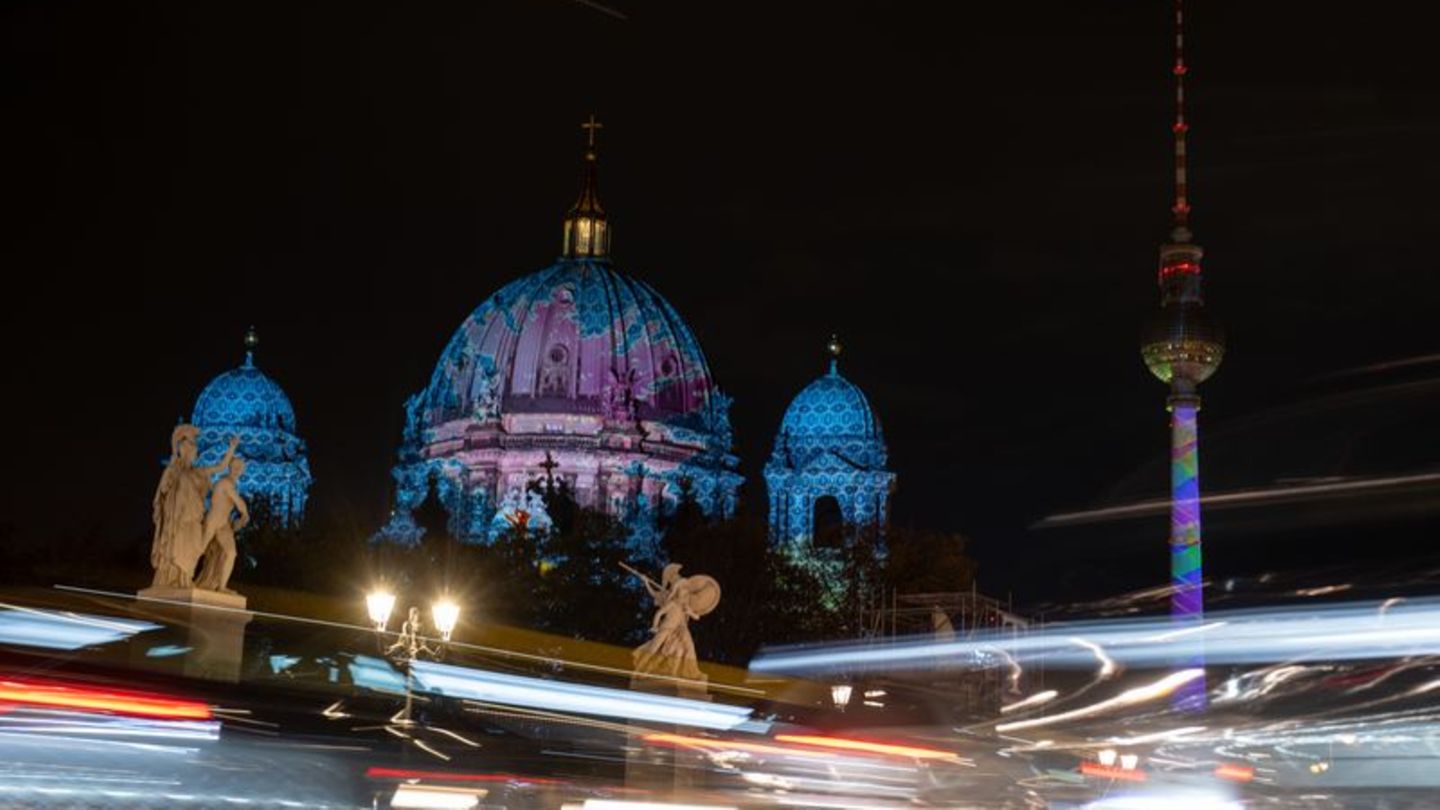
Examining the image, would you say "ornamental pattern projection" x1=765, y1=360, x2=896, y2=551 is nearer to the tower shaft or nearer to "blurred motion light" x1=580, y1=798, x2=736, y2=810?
the tower shaft

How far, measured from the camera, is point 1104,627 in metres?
27.7

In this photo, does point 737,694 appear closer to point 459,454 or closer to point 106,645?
point 106,645

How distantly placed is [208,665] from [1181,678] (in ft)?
40.6

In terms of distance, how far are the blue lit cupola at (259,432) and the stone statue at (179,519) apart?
8912 cm

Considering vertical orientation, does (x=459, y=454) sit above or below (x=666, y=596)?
above

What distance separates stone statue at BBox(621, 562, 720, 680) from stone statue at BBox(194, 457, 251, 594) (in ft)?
22.2

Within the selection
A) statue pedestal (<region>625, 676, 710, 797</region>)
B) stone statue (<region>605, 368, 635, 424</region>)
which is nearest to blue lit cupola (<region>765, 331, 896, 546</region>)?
stone statue (<region>605, 368, 635, 424</region>)

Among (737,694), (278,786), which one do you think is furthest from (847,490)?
(278,786)

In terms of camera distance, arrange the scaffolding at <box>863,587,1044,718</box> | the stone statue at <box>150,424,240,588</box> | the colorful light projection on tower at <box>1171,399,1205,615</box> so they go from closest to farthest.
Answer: the stone statue at <box>150,424,240,588</box> → the scaffolding at <box>863,587,1044,718</box> → the colorful light projection on tower at <box>1171,399,1205,615</box>

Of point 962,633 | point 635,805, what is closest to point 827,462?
point 962,633

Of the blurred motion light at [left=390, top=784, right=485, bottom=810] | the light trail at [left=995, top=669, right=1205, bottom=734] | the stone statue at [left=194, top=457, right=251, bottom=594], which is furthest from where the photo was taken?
the stone statue at [left=194, top=457, right=251, bottom=594]

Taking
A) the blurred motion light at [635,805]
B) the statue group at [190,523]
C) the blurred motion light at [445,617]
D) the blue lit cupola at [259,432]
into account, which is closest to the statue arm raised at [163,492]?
the statue group at [190,523]

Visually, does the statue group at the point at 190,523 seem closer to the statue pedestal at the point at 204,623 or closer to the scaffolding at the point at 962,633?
the statue pedestal at the point at 204,623

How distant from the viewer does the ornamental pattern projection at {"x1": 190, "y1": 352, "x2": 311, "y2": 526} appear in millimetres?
124438
